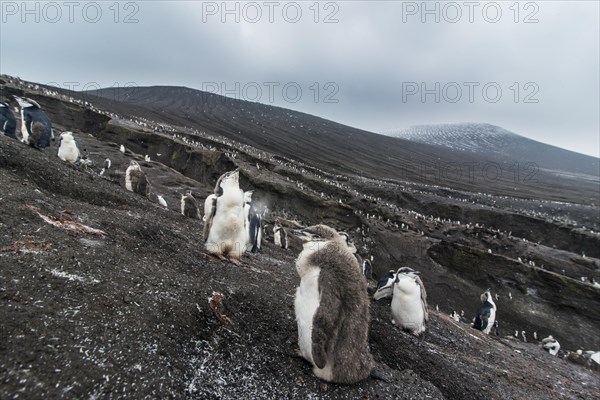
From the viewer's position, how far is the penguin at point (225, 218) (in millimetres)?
6527

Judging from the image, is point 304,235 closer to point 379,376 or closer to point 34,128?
point 379,376

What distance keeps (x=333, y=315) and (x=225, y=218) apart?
3272mm

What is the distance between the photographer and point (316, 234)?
4.39 meters

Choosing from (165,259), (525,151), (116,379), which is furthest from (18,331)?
(525,151)

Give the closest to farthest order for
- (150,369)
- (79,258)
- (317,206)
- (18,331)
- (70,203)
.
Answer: (18,331) → (150,369) → (79,258) → (70,203) → (317,206)

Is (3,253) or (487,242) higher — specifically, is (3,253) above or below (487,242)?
above

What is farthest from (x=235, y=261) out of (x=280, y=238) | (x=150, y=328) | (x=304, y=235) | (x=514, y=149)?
(x=514, y=149)

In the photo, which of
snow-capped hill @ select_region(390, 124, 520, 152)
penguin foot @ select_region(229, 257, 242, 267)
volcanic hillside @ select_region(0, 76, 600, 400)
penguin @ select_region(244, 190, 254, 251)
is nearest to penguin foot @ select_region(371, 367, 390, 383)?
volcanic hillside @ select_region(0, 76, 600, 400)

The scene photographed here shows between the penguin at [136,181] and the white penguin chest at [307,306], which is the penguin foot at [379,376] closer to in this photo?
the white penguin chest at [307,306]

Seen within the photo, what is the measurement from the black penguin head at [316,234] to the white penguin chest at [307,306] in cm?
46

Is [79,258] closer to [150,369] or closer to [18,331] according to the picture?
[18,331]

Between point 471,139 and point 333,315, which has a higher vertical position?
point 471,139

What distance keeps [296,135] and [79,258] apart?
75972mm

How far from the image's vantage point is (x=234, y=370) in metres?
3.61
